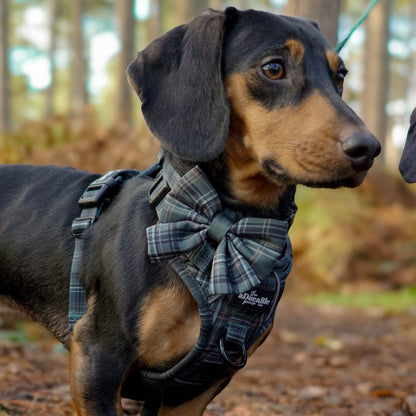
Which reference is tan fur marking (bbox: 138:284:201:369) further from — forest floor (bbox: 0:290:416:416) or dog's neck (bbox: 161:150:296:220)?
forest floor (bbox: 0:290:416:416)

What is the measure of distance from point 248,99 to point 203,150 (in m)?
0.32

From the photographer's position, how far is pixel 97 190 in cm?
318

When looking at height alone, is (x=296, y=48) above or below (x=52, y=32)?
above

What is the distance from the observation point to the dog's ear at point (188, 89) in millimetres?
2797

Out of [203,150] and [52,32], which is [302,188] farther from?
[52,32]

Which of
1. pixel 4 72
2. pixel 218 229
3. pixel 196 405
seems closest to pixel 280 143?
pixel 218 229

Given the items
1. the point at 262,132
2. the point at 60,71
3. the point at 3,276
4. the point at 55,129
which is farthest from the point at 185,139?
the point at 60,71

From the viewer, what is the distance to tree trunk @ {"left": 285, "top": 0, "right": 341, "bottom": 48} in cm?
568

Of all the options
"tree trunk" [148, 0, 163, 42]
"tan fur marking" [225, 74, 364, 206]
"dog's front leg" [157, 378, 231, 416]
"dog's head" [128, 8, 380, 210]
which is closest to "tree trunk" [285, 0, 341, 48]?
"dog's head" [128, 8, 380, 210]

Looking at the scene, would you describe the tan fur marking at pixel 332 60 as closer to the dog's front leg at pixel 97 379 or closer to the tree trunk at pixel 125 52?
the dog's front leg at pixel 97 379

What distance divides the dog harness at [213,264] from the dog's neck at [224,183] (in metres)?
0.03

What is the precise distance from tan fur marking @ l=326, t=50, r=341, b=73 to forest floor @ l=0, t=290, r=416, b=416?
→ 7.60 feet

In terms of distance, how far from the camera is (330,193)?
1327 cm

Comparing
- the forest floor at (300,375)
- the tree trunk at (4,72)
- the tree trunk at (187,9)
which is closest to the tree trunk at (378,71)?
the tree trunk at (187,9)
